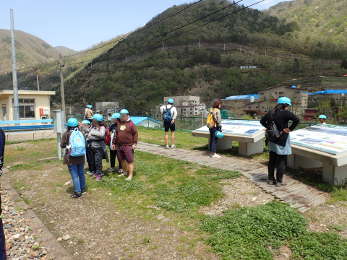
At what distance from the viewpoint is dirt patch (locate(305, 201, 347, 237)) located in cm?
357

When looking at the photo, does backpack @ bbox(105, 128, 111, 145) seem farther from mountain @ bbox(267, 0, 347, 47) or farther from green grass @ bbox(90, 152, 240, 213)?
mountain @ bbox(267, 0, 347, 47)

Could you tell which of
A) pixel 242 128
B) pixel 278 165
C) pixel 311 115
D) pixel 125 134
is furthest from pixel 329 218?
pixel 311 115

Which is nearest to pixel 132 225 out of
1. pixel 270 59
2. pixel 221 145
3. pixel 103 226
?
pixel 103 226

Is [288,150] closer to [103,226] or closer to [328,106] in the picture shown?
[103,226]

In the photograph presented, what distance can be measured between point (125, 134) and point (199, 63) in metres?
86.1

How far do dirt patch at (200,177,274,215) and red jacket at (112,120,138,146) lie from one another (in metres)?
2.31

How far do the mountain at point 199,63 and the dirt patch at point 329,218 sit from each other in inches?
2107

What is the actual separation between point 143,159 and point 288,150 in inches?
184

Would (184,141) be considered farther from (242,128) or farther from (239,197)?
(239,197)

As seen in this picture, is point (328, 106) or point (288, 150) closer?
point (288, 150)

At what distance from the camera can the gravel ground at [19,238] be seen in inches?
138

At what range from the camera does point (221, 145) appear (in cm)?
895

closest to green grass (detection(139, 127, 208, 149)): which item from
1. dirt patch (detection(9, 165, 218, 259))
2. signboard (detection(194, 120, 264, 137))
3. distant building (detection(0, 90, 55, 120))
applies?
signboard (detection(194, 120, 264, 137))

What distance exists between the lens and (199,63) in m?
88.6
